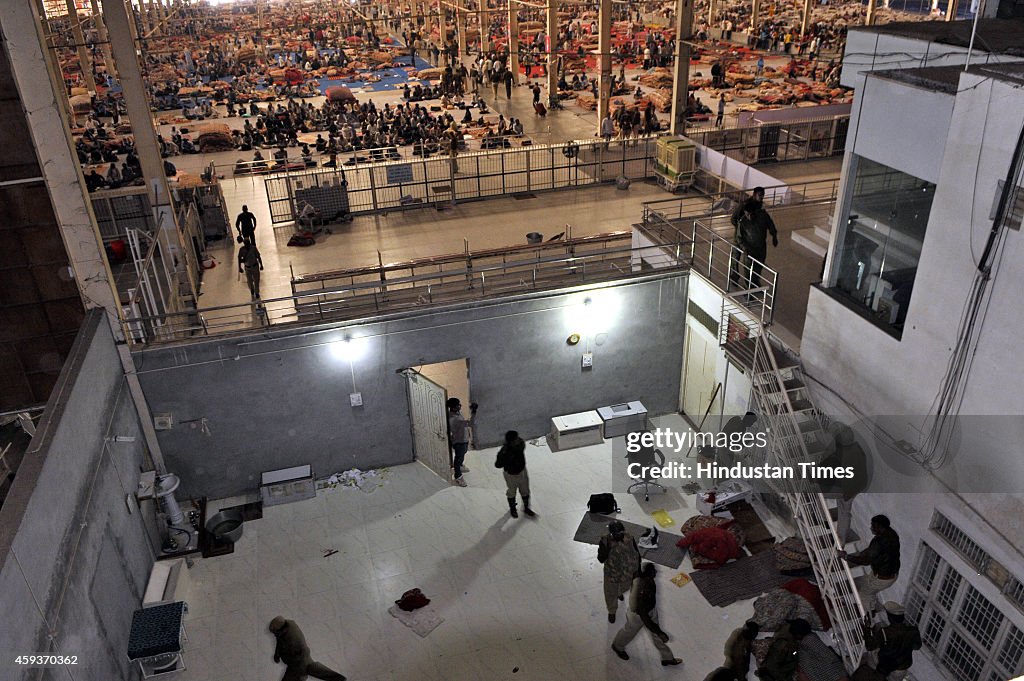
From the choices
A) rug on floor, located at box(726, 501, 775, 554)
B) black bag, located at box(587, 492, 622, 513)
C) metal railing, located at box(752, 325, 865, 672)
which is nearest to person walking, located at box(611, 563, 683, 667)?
metal railing, located at box(752, 325, 865, 672)

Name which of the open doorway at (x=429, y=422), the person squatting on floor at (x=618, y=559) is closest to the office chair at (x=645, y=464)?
the person squatting on floor at (x=618, y=559)

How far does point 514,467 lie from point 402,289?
452 centimetres

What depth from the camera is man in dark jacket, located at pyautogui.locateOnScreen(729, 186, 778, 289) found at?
38.5ft

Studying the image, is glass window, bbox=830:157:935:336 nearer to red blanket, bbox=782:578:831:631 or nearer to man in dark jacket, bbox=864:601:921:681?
man in dark jacket, bbox=864:601:921:681

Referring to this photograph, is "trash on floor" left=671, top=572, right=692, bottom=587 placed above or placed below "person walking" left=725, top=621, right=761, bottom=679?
below

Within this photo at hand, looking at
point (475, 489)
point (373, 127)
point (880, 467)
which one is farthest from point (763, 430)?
point (373, 127)

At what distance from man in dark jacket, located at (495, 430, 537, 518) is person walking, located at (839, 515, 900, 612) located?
481cm

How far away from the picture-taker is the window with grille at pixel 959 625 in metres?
7.86

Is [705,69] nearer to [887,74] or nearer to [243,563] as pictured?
[887,74]

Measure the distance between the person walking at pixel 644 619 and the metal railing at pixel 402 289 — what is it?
571 centimetres

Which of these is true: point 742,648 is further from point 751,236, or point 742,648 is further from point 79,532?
point 79,532

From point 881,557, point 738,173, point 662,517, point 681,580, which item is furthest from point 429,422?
point 738,173

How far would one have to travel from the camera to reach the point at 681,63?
21.8m

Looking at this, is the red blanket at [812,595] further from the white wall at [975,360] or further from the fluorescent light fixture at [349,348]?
the fluorescent light fixture at [349,348]
